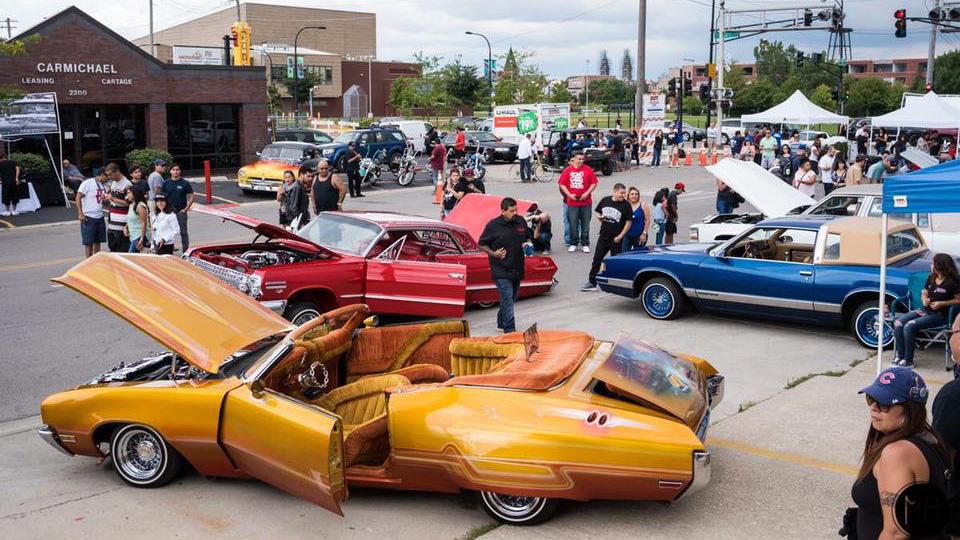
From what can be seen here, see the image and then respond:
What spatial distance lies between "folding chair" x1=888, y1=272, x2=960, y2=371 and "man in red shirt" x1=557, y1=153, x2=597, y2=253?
704 cm

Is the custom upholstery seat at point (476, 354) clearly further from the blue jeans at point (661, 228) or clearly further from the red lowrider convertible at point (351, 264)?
the blue jeans at point (661, 228)

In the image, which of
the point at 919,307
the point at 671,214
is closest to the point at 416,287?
the point at 919,307

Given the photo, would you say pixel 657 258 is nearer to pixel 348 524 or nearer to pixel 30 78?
pixel 348 524

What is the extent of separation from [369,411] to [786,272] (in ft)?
20.2

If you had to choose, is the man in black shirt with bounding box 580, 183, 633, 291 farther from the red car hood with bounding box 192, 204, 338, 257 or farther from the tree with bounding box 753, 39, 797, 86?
the tree with bounding box 753, 39, 797, 86

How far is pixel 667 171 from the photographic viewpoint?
37.5 metres

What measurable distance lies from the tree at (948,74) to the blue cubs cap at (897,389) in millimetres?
90031

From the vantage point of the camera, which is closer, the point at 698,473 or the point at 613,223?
the point at 698,473

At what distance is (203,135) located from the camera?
108 ft

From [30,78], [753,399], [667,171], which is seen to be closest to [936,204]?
[753,399]

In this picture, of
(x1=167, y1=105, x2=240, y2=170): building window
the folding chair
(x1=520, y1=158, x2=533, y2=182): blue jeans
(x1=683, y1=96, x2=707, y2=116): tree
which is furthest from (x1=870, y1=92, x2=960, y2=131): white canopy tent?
(x1=683, y1=96, x2=707, y2=116): tree

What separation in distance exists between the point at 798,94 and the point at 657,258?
2865 cm

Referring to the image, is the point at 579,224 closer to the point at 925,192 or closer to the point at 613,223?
the point at 613,223

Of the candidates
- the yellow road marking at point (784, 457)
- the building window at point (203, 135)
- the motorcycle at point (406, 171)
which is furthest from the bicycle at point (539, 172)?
the yellow road marking at point (784, 457)
